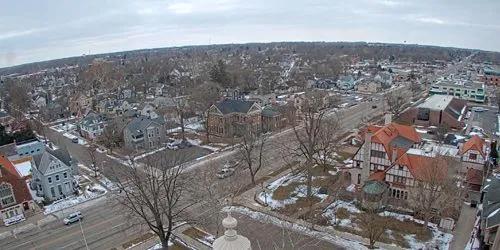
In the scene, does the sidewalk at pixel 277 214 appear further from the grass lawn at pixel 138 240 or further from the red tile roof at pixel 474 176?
the red tile roof at pixel 474 176

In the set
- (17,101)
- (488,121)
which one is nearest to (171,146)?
(488,121)

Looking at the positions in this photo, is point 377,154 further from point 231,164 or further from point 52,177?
point 52,177

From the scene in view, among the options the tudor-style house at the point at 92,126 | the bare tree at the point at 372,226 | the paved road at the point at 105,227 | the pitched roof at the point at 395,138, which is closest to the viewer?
the bare tree at the point at 372,226

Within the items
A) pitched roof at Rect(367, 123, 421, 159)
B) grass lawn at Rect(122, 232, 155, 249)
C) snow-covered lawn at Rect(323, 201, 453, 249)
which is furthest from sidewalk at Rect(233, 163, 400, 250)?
pitched roof at Rect(367, 123, 421, 159)

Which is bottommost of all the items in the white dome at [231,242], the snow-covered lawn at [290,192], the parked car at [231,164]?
the snow-covered lawn at [290,192]

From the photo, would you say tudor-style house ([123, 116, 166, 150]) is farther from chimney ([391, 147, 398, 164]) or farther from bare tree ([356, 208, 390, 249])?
bare tree ([356, 208, 390, 249])

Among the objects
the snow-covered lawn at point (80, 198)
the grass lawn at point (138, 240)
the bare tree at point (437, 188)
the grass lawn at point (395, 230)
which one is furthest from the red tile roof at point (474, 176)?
the snow-covered lawn at point (80, 198)

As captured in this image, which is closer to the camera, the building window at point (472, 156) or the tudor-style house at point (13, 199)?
the tudor-style house at point (13, 199)
